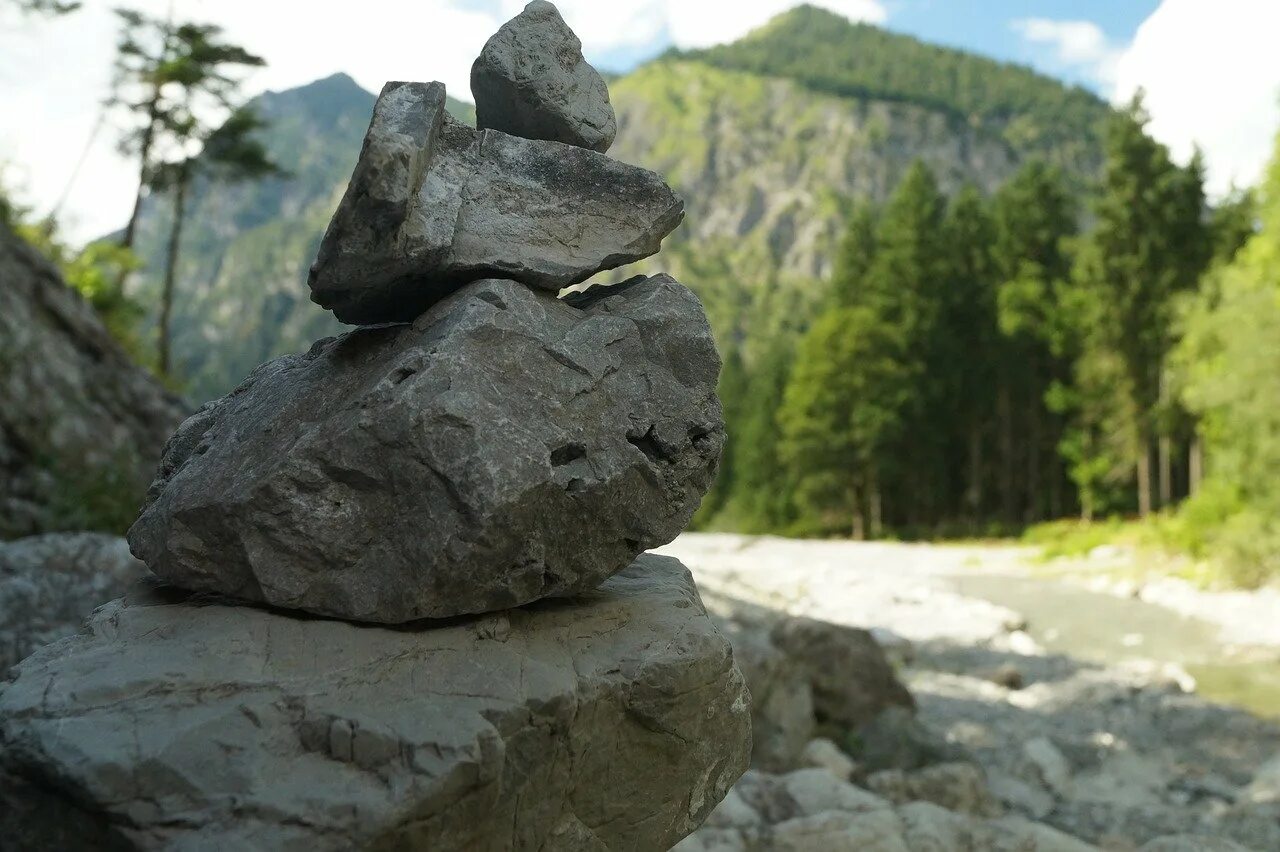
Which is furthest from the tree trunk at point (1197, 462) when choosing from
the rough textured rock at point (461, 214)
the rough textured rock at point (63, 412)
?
the rough textured rock at point (461, 214)

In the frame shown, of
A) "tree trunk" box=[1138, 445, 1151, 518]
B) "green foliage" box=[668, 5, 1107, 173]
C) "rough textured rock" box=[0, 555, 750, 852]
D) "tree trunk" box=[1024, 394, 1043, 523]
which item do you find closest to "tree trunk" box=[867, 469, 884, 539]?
"tree trunk" box=[1024, 394, 1043, 523]

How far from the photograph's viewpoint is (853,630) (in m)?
11.9

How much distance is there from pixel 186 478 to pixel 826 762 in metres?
7.22

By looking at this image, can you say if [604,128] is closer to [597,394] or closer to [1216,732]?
[597,394]

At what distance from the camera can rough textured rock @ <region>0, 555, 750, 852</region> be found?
3131 millimetres

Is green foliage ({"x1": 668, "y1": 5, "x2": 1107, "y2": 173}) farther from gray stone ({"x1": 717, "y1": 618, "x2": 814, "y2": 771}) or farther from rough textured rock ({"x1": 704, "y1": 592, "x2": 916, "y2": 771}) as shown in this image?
gray stone ({"x1": 717, "y1": 618, "x2": 814, "y2": 771})

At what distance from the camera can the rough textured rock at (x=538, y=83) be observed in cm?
479

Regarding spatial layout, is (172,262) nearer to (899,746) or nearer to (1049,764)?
(899,746)

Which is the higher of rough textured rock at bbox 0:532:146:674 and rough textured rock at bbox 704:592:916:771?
rough textured rock at bbox 0:532:146:674

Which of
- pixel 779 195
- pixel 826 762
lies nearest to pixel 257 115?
pixel 826 762

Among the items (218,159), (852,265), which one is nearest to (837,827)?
(218,159)

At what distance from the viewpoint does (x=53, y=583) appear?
22.3ft

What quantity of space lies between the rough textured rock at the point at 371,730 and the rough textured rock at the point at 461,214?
1.37m

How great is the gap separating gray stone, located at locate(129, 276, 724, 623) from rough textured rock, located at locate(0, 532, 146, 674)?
9.67 feet
